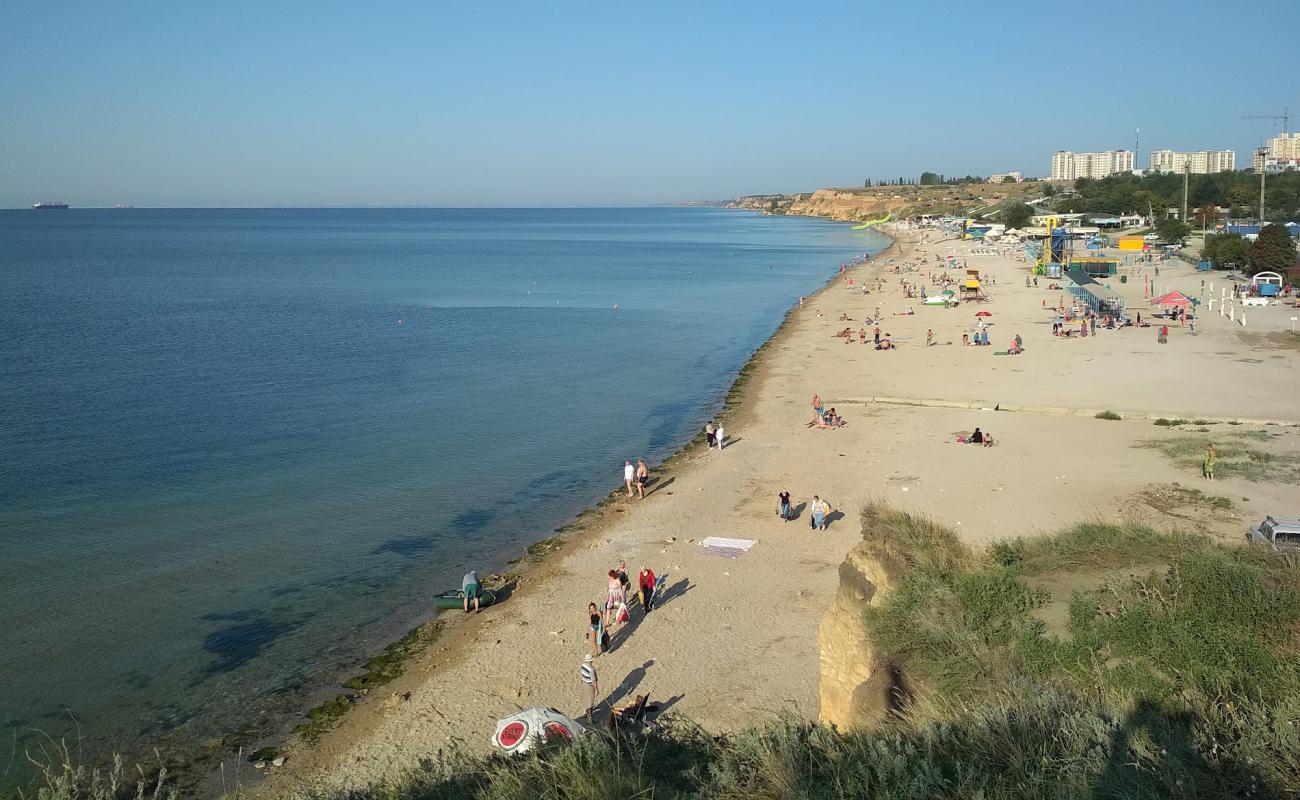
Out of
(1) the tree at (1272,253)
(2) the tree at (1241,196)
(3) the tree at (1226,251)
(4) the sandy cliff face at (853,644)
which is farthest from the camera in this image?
(2) the tree at (1241,196)

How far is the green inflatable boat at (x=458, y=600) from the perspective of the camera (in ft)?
52.3

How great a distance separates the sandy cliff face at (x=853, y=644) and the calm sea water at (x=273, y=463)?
7.65 meters

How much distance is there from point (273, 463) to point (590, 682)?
1605cm

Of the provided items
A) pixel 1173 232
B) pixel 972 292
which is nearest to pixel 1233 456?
pixel 972 292

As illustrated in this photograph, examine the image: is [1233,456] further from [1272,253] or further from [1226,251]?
[1226,251]

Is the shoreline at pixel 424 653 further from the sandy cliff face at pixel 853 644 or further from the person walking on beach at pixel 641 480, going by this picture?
the sandy cliff face at pixel 853 644

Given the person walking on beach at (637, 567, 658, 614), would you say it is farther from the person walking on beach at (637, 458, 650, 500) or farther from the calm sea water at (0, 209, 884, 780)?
the person walking on beach at (637, 458, 650, 500)

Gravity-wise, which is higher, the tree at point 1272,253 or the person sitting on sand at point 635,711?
the tree at point 1272,253

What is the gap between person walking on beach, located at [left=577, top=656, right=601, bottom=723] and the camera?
11891 millimetres

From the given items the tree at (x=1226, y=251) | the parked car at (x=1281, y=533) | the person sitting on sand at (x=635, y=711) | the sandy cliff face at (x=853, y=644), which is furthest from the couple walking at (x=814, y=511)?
the tree at (x=1226, y=251)

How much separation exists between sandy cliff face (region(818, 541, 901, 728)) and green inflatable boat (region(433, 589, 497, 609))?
24.3 ft

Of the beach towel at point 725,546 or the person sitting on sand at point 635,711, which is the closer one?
the person sitting on sand at point 635,711

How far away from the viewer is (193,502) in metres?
21.9

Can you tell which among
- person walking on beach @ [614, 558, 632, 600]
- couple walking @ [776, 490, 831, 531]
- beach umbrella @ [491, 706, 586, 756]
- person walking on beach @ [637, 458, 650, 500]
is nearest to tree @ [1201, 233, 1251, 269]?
couple walking @ [776, 490, 831, 531]
